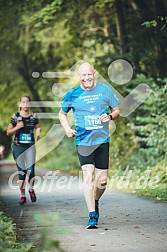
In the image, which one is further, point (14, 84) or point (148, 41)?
point (14, 84)

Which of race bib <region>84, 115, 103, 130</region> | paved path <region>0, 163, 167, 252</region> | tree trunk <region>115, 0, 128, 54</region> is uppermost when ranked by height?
tree trunk <region>115, 0, 128, 54</region>

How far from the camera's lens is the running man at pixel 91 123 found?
28.2 ft

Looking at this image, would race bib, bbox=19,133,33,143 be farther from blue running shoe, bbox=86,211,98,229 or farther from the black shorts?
blue running shoe, bbox=86,211,98,229

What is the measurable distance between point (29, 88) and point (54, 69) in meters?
3.83

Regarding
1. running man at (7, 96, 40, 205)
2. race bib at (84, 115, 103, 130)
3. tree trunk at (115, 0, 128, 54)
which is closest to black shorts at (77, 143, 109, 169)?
race bib at (84, 115, 103, 130)

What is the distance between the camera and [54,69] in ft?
110

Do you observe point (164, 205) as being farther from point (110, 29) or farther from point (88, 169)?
point (110, 29)

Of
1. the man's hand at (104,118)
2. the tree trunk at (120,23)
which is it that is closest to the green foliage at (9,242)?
the man's hand at (104,118)

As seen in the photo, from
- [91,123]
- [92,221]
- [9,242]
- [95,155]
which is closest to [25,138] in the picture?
[95,155]

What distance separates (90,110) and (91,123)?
18cm

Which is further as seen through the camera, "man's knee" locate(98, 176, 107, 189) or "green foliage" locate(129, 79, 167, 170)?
"green foliage" locate(129, 79, 167, 170)

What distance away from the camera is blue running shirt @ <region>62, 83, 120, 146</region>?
8.64 meters

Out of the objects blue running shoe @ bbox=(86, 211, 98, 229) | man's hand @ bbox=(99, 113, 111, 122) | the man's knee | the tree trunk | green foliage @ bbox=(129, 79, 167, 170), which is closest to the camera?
blue running shoe @ bbox=(86, 211, 98, 229)

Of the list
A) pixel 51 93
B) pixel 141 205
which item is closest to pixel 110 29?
pixel 51 93
